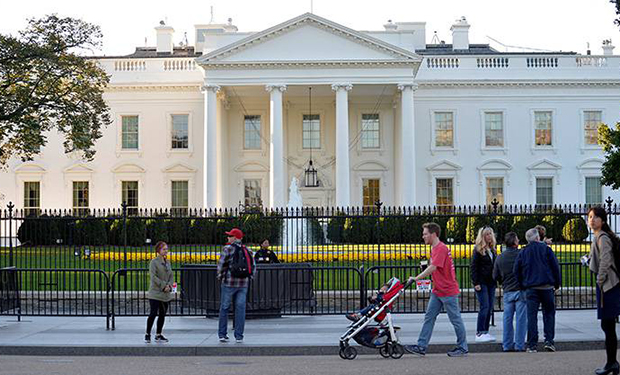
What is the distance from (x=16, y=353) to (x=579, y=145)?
4175 cm

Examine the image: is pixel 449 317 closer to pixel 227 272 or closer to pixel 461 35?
pixel 227 272

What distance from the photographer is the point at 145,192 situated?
159 feet

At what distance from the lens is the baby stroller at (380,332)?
37.1ft

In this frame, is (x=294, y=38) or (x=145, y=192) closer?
(x=294, y=38)

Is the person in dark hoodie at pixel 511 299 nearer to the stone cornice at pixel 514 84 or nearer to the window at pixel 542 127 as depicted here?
the stone cornice at pixel 514 84

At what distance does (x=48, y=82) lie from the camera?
3097cm

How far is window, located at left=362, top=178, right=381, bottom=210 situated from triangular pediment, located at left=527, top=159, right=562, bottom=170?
9135 millimetres

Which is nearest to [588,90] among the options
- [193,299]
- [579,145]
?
[579,145]

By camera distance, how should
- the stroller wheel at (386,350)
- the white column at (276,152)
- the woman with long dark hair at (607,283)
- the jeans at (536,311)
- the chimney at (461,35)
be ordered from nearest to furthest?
the woman with long dark hair at (607,283) → the stroller wheel at (386,350) → the jeans at (536,311) → the white column at (276,152) → the chimney at (461,35)

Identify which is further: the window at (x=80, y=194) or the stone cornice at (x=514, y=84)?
the window at (x=80, y=194)

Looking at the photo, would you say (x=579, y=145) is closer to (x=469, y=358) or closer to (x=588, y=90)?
(x=588, y=90)

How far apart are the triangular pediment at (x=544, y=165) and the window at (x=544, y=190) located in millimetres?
715

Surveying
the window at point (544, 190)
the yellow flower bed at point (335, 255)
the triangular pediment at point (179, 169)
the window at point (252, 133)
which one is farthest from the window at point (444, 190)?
the yellow flower bed at point (335, 255)

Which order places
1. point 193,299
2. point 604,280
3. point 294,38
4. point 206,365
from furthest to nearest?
1. point 294,38
2. point 193,299
3. point 206,365
4. point 604,280
